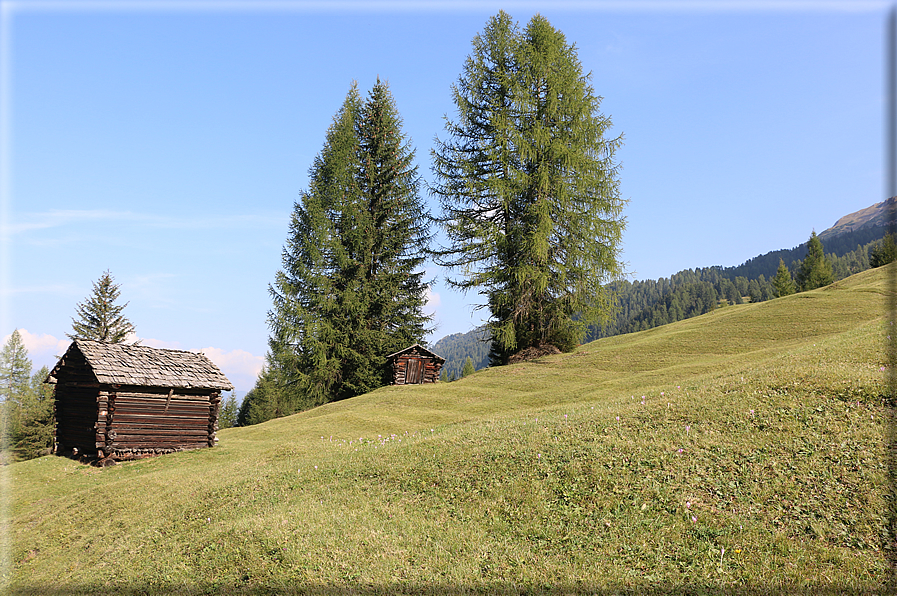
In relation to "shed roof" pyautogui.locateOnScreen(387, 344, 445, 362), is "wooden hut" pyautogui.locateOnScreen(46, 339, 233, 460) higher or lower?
lower

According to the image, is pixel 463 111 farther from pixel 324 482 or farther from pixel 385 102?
pixel 324 482

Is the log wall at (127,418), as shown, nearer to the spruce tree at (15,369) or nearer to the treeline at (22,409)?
the treeline at (22,409)

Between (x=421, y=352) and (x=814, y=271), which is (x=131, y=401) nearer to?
(x=421, y=352)

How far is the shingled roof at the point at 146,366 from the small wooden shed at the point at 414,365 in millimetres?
14428

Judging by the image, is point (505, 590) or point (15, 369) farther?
point (15, 369)

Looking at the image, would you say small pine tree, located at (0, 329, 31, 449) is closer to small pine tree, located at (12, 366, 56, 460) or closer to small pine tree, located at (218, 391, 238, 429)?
small pine tree, located at (12, 366, 56, 460)

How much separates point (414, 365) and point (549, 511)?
31616 millimetres

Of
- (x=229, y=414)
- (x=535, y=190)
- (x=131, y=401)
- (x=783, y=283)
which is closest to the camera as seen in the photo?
(x=131, y=401)

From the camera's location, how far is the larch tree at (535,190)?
1431 inches

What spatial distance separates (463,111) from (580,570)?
37.0 metres

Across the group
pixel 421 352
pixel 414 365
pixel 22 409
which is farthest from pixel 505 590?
pixel 22 409

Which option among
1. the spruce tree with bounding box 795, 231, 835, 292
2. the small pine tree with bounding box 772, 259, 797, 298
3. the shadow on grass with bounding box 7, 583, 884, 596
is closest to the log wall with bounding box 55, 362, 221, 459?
the shadow on grass with bounding box 7, 583, 884, 596

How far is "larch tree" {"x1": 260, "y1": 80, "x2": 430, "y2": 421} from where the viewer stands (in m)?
40.0

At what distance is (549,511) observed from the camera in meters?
8.08
